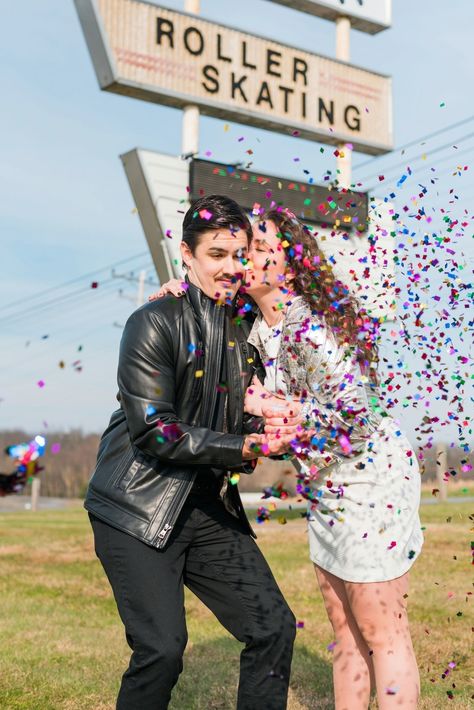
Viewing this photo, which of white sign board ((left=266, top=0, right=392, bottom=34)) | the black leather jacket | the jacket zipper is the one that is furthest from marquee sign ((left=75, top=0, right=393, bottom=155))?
the jacket zipper

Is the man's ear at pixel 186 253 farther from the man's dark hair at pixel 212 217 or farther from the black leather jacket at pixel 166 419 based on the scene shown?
the black leather jacket at pixel 166 419

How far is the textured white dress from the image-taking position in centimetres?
357

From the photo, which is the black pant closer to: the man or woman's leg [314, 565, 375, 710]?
the man

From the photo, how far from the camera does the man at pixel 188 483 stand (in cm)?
326

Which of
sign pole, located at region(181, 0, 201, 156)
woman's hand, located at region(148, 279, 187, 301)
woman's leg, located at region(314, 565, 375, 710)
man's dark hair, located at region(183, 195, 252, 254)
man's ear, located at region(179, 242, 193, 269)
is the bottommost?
woman's leg, located at region(314, 565, 375, 710)

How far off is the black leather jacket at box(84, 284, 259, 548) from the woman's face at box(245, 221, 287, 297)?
0.63 feet

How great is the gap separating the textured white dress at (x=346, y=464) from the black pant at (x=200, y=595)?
0.37 meters

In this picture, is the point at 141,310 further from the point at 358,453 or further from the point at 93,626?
the point at 93,626

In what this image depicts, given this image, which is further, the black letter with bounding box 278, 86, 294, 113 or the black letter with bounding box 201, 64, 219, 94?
the black letter with bounding box 278, 86, 294, 113

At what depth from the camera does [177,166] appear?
43.4 feet

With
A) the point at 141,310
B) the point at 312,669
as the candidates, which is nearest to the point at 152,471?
the point at 141,310

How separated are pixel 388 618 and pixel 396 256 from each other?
5.41 ft

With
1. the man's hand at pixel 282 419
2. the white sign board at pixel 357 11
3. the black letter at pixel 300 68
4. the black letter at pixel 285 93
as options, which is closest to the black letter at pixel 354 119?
Result: the black letter at pixel 300 68

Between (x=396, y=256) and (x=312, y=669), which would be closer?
(x=396, y=256)
